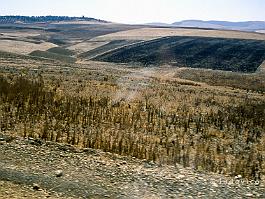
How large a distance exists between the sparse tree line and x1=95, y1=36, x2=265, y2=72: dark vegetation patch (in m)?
42.1

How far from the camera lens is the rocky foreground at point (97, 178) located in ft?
31.7

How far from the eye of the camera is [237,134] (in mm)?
18141

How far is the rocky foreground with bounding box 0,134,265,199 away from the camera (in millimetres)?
9672

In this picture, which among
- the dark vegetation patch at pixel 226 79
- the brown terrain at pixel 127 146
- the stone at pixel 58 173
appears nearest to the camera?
the brown terrain at pixel 127 146

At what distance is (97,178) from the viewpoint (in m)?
10.4

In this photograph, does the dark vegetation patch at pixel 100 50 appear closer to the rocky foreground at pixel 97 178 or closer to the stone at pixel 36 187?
the rocky foreground at pixel 97 178

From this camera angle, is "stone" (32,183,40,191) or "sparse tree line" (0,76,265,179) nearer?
"stone" (32,183,40,191)

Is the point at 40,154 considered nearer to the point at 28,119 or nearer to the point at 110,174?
the point at 110,174

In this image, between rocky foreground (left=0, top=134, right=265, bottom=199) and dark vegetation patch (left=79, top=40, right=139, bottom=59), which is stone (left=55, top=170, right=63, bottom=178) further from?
dark vegetation patch (left=79, top=40, right=139, bottom=59)

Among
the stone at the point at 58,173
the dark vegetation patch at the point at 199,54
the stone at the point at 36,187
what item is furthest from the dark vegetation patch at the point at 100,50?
the stone at the point at 36,187

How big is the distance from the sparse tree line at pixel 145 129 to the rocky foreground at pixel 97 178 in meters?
1.10

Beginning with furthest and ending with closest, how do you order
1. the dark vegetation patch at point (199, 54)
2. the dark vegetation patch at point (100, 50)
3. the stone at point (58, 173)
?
the dark vegetation patch at point (100, 50) → the dark vegetation patch at point (199, 54) → the stone at point (58, 173)

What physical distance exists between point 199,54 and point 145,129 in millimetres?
57918

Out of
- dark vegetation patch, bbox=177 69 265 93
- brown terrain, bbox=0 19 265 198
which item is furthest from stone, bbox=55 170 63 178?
dark vegetation patch, bbox=177 69 265 93
